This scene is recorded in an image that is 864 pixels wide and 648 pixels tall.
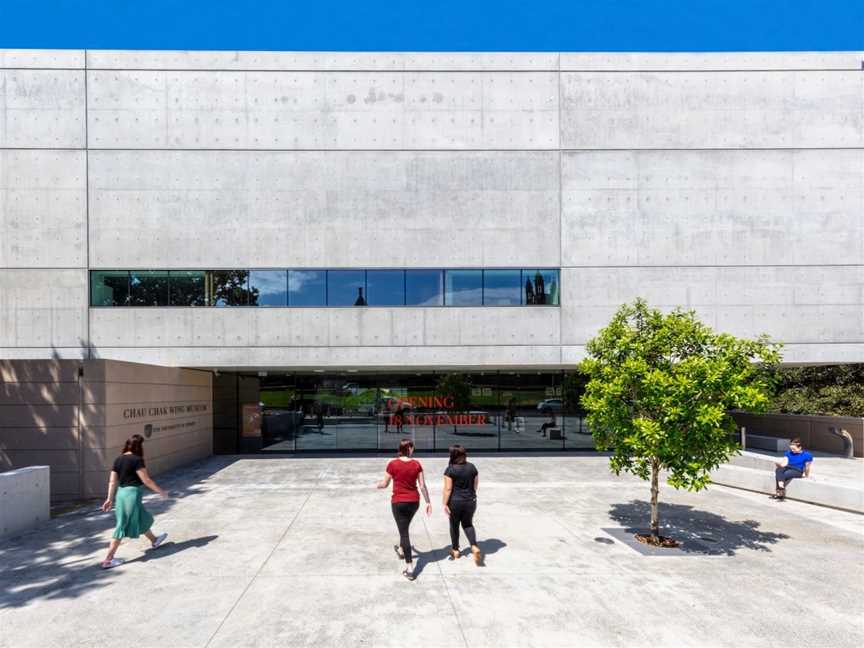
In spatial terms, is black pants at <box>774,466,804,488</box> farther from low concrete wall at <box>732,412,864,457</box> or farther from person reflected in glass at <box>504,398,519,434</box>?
low concrete wall at <box>732,412,864,457</box>

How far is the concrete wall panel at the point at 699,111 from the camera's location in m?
16.2

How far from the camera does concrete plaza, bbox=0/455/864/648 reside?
5.51 m

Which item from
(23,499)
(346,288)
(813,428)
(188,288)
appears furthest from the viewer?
(813,428)

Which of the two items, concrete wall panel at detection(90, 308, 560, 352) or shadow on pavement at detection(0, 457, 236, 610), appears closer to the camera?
shadow on pavement at detection(0, 457, 236, 610)

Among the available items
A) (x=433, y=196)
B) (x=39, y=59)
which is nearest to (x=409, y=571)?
(x=433, y=196)

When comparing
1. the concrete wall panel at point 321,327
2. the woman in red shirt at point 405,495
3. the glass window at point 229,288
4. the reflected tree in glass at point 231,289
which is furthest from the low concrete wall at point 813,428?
the glass window at point 229,288

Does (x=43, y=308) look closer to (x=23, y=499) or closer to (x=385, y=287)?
(x=23, y=499)

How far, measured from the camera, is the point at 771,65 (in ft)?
53.9

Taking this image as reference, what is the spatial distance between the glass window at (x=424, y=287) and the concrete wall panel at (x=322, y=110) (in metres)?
4.27

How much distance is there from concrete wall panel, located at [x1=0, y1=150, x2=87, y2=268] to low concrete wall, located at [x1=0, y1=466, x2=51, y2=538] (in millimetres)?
8537

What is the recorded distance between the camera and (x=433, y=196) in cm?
1609

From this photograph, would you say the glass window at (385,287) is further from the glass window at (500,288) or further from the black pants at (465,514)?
the black pants at (465,514)

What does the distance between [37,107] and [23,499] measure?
13047mm

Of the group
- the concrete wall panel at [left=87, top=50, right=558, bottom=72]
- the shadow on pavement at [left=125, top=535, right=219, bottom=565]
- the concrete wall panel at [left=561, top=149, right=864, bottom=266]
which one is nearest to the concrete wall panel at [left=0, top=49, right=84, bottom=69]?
the concrete wall panel at [left=87, top=50, right=558, bottom=72]
